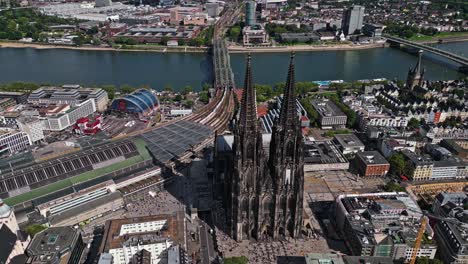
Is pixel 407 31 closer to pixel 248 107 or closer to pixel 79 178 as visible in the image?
pixel 248 107

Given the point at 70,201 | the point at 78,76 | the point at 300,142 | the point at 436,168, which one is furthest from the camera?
the point at 78,76

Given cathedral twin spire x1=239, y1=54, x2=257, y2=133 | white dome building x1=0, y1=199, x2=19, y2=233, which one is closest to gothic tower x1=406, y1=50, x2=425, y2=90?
cathedral twin spire x1=239, y1=54, x2=257, y2=133

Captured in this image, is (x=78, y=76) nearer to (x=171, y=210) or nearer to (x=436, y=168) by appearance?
(x=171, y=210)

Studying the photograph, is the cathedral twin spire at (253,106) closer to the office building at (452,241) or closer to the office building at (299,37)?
the office building at (452,241)

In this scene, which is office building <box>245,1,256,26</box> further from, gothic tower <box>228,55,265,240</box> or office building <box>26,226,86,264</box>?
office building <box>26,226,86,264</box>

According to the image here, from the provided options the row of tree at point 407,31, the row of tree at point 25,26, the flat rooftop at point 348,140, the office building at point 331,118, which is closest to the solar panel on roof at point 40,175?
the flat rooftop at point 348,140

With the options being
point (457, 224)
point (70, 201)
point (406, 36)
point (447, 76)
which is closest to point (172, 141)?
point (70, 201)
